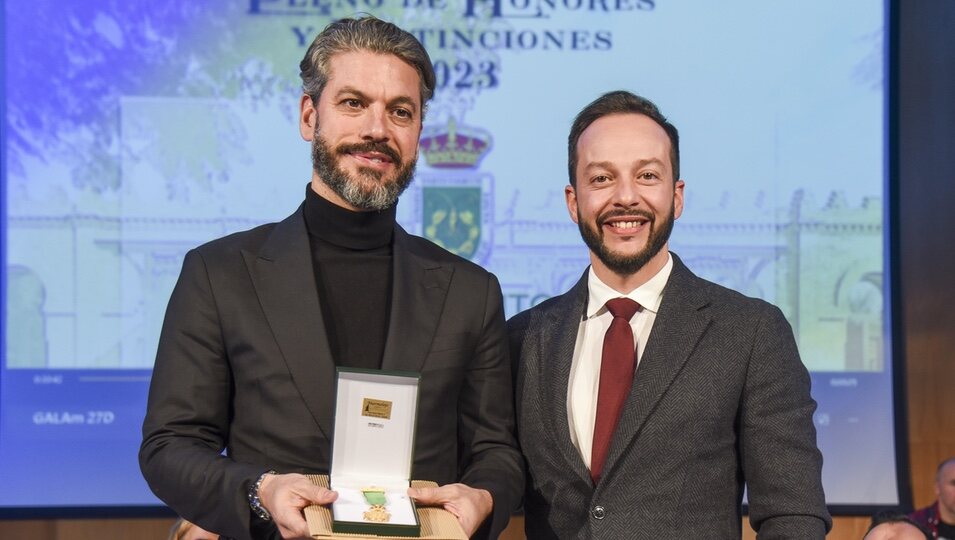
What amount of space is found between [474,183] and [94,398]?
1688 mm

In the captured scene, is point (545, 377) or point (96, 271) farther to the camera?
point (96, 271)

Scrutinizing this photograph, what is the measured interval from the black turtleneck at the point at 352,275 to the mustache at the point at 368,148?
115 millimetres

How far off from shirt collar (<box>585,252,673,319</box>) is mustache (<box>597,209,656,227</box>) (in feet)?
0.46

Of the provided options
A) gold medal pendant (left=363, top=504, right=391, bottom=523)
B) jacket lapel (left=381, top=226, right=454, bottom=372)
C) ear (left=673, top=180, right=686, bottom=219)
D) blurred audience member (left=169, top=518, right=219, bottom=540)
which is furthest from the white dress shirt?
blurred audience member (left=169, top=518, right=219, bottom=540)

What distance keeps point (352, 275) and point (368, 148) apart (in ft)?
0.82

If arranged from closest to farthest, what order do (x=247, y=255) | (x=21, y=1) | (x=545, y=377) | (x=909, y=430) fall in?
(x=247, y=255) → (x=545, y=377) → (x=21, y=1) → (x=909, y=430)

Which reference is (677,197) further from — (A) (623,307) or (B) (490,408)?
(B) (490,408)

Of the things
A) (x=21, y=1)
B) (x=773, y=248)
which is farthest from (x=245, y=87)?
(x=773, y=248)

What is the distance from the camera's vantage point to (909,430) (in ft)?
14.9

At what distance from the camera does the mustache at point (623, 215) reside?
222cm

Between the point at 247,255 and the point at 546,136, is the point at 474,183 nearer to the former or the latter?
the point at 546,136

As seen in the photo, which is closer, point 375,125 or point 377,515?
point 377,515

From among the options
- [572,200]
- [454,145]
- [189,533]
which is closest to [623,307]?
[572,200]

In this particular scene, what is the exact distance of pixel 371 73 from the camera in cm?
204
